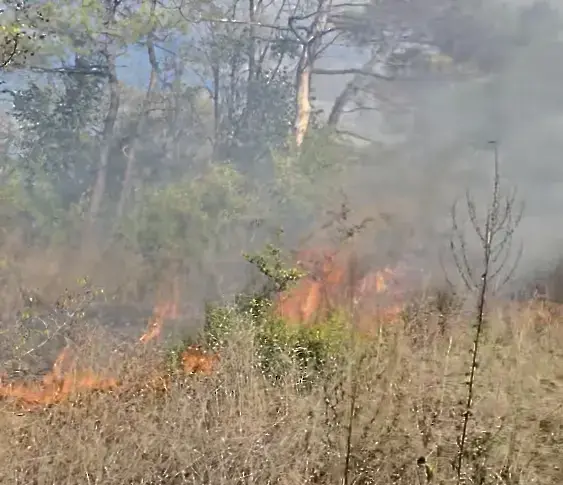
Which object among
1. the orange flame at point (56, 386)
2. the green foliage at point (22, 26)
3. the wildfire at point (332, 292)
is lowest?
the orange flame at point (56, 386)

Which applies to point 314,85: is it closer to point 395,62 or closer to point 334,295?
point 395,62

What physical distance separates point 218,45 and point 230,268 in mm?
3700

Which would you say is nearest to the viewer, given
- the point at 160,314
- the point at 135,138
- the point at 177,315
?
the point at 177,315

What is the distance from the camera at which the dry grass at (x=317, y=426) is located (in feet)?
15.9

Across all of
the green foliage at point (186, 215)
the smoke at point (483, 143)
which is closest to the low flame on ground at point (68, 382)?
the green foliage at point (186, 215)

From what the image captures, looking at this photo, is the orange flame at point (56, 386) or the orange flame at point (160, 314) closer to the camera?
the orange flame at point (56, 386)

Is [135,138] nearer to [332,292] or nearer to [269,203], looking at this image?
[269,203]

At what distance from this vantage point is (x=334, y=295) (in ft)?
28.3

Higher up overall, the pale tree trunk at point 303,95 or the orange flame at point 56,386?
the pale tree trunk at point 303,95

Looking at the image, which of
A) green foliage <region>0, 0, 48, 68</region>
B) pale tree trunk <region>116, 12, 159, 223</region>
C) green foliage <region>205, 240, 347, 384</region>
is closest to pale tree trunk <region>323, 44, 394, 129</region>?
pale tree trunk <region>116, 12, 159, 223</region>

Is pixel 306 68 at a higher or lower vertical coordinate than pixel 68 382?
higher

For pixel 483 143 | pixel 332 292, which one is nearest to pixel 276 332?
pixel 332 292

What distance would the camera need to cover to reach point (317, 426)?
203 inches

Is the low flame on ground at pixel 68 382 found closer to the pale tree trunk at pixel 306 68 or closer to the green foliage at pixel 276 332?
the green foliage at pixel 276 332
